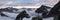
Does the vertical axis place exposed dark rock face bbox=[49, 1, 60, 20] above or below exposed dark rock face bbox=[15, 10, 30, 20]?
above

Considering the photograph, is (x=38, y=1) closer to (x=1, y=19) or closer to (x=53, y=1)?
(x=53, y=1)

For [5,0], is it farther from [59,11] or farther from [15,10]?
[59,11]

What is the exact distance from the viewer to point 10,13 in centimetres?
60

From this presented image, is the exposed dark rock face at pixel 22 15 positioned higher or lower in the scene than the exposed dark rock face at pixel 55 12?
lower

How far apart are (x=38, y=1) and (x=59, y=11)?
189 mm

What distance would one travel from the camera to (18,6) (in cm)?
64

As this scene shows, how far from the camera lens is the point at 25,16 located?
0.53 metres

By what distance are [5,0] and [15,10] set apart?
0.34 ft

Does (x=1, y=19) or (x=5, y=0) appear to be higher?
(x=5, y=0)

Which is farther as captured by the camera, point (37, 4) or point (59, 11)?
point (37, 4)

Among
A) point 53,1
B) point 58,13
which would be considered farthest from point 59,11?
point 53,1

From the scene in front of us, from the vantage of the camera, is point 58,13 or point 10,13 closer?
point 58,13

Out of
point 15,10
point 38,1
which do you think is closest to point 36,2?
point 38,1

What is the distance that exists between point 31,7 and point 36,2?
46 millimetres
